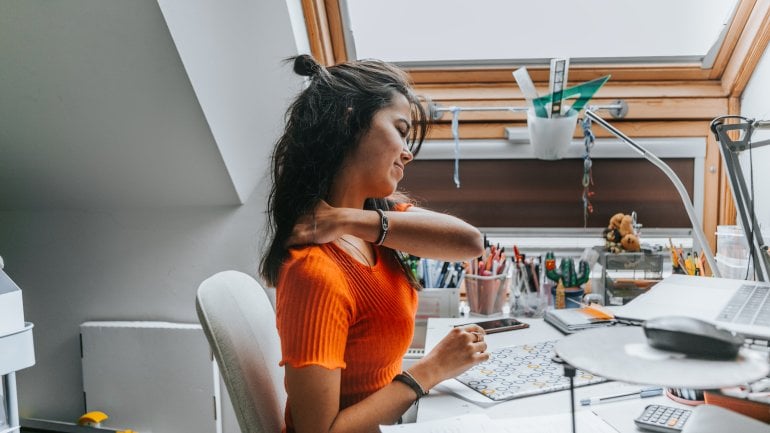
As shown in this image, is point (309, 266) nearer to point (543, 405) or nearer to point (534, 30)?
point (543, 405)


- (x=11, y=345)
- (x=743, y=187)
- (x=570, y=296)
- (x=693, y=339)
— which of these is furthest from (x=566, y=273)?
(x=11, y=345)

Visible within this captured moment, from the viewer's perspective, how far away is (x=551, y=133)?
147cm

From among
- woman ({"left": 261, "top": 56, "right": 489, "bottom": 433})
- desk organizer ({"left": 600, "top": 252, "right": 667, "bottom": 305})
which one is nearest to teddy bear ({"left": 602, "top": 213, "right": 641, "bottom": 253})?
desk organizer ({"left": 600, "top": 252, "right": 667, "bottom": 305})

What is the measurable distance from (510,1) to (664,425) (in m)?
1.29

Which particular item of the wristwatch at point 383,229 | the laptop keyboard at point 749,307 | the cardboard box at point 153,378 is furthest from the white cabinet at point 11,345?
the laptop keyboard at point 749,307

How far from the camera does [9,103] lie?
1.46 metres

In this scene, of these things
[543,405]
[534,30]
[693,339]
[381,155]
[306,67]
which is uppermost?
[534,30]

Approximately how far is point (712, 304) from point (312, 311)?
634 millimetres

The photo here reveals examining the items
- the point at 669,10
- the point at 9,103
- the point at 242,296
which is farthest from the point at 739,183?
the point at 9,103

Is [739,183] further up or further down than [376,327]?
further up

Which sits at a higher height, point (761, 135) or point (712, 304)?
point (761, 135)

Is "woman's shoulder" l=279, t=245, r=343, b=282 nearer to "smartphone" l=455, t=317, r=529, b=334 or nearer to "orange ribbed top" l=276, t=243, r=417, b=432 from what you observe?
"orange ribbed top" l=276, t=243, r=417, b=432

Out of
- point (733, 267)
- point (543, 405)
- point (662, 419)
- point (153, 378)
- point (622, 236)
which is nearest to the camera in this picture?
point (662, 419)

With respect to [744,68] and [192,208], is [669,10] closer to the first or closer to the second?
[744,68]
